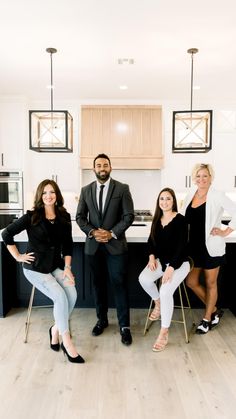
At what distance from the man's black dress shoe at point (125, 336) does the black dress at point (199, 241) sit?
2.67ft

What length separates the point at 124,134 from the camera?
5699 mm

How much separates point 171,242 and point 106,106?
3632mm

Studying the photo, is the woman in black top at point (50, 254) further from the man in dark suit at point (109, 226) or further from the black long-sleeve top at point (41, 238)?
the man in dark suit at point (109, 226)

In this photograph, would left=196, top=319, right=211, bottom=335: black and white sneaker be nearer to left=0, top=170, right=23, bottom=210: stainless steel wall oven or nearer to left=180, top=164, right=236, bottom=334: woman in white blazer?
left=180, top=164, right=236, bottom=334: woman in white blazer

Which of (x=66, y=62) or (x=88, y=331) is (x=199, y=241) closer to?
(x=88, y=331)

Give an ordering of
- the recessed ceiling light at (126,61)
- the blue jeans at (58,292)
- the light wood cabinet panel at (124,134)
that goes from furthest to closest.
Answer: the light wood cabinet panel at (124,134), the recessed ceiling light at (126,61), the blue jeans at (58,292)

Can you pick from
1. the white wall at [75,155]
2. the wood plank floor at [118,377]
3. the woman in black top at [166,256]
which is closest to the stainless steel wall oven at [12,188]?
the white wall at [75,155]

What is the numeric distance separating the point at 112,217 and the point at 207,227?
809 millimetres

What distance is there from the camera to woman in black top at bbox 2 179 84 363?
2482 mm

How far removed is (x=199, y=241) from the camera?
2906 millimetres

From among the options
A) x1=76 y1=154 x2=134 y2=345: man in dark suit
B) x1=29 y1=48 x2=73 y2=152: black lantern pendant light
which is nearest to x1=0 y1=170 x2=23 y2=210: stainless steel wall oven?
x1=29 y1=48 x2=73 y2=152: black lantern pendant light

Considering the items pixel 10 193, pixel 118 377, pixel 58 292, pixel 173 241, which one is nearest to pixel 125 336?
pixel 118 377

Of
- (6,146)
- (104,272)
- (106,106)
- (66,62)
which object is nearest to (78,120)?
(106,106)

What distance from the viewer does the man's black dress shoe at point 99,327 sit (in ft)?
9.59
